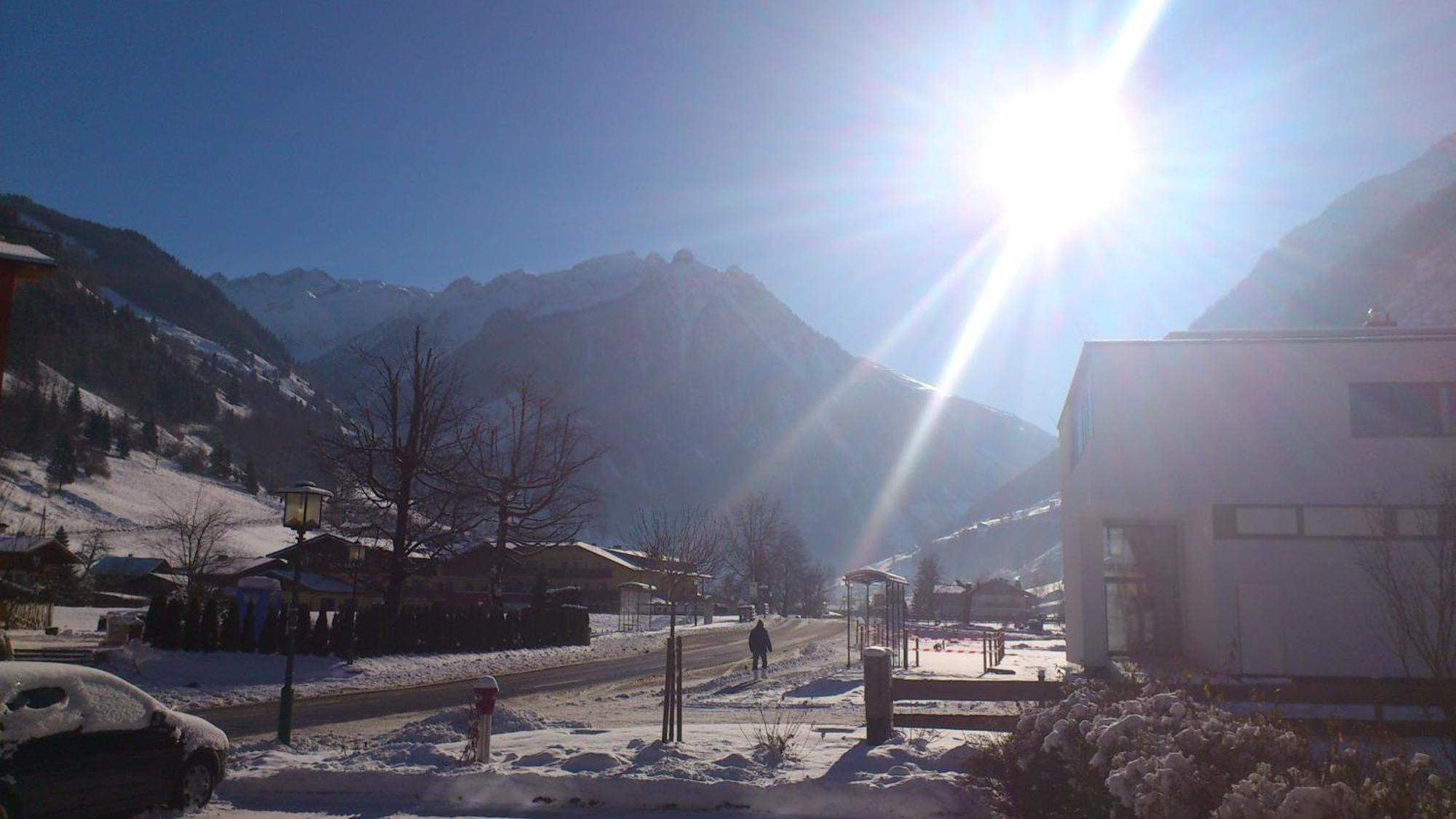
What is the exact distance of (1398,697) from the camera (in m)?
14.8

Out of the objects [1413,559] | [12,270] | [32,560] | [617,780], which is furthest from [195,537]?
[1413,559]

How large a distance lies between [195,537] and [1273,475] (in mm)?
77361

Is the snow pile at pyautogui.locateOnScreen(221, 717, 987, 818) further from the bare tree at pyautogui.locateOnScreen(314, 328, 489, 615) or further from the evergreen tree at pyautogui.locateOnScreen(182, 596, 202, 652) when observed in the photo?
the bare tree at pyautogui.locateOnScreen(314, 328, 489, 615)

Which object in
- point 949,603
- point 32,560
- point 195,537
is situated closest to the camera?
point 32,560

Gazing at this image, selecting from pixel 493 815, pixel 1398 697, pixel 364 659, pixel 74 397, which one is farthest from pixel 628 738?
pixel 74 397

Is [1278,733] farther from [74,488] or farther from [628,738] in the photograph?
[74,488]

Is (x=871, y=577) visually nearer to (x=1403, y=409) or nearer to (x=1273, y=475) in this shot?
(x=1273, y=475)

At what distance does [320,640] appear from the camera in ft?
88.8

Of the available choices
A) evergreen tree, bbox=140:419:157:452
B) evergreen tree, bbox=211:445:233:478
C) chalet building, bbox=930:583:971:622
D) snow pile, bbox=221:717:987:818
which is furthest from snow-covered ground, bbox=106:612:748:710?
evergreen tree, bbox=140:419:157:452

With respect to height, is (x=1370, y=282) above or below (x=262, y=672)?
above

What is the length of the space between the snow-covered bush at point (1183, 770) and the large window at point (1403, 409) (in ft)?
61.4

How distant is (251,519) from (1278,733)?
112 metres

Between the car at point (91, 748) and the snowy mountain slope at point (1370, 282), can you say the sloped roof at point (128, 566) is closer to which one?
the car at point (91, 748)

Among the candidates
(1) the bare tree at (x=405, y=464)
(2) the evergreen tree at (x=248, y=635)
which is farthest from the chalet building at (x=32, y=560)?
(2) the evergreen tree at (x=248, y=635)
